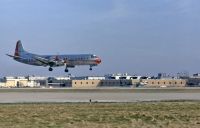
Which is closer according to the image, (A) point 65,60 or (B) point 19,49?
(A) point 65,60

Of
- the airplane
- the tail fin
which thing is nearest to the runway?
the airplane

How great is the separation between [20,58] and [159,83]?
6393cm

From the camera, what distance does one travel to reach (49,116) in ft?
119

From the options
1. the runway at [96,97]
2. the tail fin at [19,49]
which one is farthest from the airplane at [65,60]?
the runway at [96,97]

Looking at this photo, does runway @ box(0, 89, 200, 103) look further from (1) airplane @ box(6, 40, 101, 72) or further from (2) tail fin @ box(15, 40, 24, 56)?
(2) tail fin @ box(15, 40, 24, 56)

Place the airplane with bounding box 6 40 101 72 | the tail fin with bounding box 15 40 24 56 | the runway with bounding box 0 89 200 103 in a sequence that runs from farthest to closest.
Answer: the tail fin with bounding box 15 40 24 56 → the airplane with bounding box 6 40 101 72 → the runway with bounding box 0 89 200 103

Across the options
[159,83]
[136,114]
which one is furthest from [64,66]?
[136,114]

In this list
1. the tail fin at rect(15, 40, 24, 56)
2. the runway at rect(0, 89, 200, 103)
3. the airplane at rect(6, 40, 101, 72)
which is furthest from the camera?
the tail fin at rect(15, 40, 24, 56)

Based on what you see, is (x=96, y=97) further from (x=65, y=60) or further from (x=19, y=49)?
(x=19, y=49)

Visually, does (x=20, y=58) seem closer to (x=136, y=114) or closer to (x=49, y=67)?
(x=49, y=67)

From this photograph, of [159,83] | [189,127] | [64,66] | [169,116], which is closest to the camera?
[189,127]

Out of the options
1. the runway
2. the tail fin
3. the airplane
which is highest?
the tail fin

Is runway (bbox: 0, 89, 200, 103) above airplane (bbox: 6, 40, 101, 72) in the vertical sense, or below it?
below

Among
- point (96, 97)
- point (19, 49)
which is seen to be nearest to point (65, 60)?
point (19, 49)
